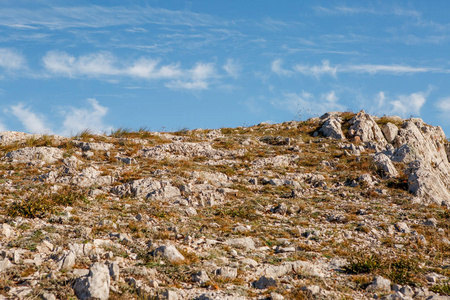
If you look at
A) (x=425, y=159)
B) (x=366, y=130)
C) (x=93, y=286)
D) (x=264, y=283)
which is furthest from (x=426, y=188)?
(x=93, y=286)

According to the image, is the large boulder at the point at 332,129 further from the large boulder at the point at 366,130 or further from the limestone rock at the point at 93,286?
the limestone rock at the point at 93,286

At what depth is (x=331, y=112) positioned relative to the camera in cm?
4166

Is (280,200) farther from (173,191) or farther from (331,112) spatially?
(331,112)

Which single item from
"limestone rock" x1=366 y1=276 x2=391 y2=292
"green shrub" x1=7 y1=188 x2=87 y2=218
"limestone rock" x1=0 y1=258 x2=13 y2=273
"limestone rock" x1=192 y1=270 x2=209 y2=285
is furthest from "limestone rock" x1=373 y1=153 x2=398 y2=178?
Answer: "limestone rock" x1=0 y1=258 x2=13 y2=273

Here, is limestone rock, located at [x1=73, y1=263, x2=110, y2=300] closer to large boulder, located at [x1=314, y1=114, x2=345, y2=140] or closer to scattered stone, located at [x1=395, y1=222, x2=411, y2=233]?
scattered stone, located at [x1=395, y1=222, x2=411, y2=233]

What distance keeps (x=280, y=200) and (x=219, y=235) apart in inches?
264

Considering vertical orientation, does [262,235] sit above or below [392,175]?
below

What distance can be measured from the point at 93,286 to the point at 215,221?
7.14 m

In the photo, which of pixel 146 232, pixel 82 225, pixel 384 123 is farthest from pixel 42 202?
pixel 384 123

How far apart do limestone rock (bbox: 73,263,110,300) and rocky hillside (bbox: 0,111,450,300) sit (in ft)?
0.09

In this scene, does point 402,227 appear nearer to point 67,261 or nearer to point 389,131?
point 67,261

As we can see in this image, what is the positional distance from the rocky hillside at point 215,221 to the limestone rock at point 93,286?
1.1 inches

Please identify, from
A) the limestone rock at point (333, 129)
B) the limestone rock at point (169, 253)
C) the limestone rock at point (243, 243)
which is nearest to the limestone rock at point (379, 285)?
the limestone rock at point (243, 243)

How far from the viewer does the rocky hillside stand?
8.91 m
